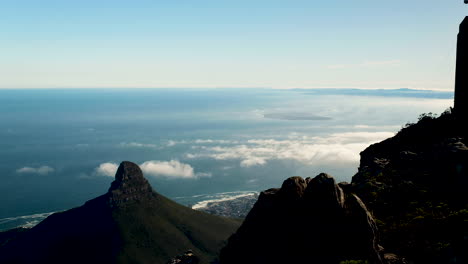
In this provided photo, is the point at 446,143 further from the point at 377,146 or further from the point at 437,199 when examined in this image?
the point at 377,146

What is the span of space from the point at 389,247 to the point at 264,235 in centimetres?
858

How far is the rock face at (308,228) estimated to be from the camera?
23.4 m

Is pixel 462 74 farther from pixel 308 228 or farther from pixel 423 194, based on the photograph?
pixel 308 228

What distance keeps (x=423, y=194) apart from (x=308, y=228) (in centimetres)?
1336

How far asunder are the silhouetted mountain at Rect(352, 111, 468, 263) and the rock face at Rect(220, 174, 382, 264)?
324cm

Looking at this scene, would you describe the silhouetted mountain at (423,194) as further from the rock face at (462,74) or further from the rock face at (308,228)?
the rock face at (308,228)

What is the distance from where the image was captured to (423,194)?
31.9m

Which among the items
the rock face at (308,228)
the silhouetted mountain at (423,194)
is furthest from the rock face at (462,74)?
the rock face at (308,228)

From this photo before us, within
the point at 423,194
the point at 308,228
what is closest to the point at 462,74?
the point at 423,194

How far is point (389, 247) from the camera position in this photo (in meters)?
24.9

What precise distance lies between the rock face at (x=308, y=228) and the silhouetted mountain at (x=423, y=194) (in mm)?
3238

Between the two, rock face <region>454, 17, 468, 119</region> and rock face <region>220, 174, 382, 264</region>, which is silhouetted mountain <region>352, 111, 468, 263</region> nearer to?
rock face <region>454, 17, 468, 119</region>

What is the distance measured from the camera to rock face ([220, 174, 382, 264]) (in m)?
23.4

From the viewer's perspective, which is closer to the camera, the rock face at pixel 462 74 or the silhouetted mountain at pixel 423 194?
the silhouetted mountain at pixel 423 194
